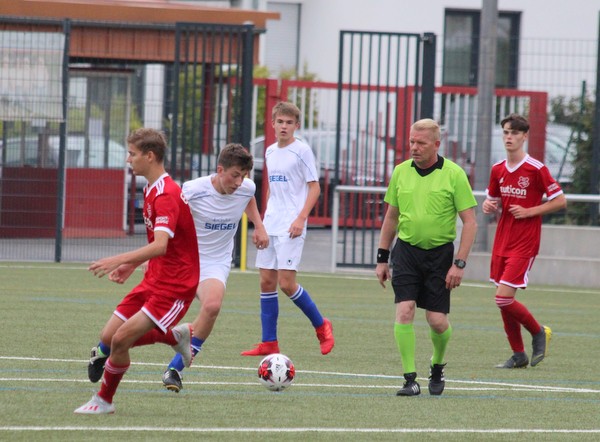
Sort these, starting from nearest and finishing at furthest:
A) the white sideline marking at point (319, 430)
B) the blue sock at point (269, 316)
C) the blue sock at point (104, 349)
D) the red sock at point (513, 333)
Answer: the white sideline marking at point (319, 430), the blue sock at point (104, 349), the red sock at point (513, 333), the blue sock at point (269, 316)

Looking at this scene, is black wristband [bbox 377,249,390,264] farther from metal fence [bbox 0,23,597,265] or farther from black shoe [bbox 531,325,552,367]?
metal fence [bbox 0,23,597,265]

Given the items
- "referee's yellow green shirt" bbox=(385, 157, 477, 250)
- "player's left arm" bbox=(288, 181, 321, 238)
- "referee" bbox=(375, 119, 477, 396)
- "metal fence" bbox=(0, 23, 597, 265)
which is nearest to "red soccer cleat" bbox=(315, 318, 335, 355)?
"player's left arm" bbox=(288, 181, 321, 238)

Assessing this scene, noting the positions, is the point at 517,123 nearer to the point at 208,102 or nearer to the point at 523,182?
the point at 523,182

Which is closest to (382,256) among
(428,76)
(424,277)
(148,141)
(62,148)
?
(424,277)

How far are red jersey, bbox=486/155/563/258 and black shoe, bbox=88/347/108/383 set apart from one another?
12.2ft

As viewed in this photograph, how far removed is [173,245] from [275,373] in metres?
1.25

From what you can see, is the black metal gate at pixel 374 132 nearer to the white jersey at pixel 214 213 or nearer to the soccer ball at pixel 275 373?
the white jersey at pixel 214 213

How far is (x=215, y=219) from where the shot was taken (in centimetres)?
866

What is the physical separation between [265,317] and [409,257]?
207 centimetres

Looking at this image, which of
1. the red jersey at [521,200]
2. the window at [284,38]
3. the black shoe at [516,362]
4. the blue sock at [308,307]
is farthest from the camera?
the window at [284,38]

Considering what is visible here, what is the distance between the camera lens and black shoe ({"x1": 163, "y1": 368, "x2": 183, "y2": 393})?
7.97m

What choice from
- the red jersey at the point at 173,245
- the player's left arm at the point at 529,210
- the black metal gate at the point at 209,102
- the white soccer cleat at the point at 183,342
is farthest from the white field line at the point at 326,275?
the red jersey at the point at 173,245

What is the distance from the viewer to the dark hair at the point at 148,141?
7.33 m

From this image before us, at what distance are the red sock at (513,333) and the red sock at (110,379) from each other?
3806 millimetres
